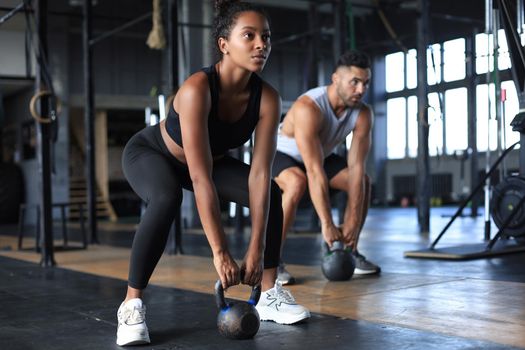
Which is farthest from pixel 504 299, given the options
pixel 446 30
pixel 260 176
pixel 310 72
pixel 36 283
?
pixel 446 30

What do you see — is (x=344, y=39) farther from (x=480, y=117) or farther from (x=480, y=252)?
(x=480, y=117)

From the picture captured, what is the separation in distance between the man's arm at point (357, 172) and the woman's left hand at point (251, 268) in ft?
3.79

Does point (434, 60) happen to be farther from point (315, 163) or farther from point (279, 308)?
point (279, 308)

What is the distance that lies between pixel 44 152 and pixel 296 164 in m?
1.71

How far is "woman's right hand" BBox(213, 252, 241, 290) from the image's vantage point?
5.70 ft

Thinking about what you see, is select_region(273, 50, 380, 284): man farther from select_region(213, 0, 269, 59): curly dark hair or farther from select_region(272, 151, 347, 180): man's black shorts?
select_region(213, 0, 269, 59): curly dark hair

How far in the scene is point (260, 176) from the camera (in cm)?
191

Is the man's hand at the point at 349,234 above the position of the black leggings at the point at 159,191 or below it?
below

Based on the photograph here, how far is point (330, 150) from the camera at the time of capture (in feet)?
10.2

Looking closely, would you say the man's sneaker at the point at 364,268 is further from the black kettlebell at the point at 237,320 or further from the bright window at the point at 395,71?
the bright window at the point at 395,71

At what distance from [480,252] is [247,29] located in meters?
2.41

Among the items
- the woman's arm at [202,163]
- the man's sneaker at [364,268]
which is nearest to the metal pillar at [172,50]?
the man's sneaker at [364,268]

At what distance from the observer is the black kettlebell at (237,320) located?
1.77 meters

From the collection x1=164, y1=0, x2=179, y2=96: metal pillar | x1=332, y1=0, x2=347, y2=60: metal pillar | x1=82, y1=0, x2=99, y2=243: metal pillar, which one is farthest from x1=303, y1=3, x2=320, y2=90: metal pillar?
x1=164, y1=0, x2=179, y2=96: metal pillar
